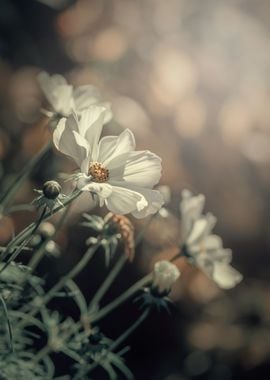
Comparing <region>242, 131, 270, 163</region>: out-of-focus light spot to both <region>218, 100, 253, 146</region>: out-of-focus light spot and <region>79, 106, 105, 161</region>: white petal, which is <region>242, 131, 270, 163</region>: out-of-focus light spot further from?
<region>79, 106, 105, 161</region>: white petal

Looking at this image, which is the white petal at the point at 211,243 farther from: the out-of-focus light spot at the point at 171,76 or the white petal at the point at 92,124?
the out-of-focus light spot at the point at 171,76

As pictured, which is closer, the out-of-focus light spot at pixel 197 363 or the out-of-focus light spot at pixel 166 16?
the out-of-focus light spot at pixel 197 363

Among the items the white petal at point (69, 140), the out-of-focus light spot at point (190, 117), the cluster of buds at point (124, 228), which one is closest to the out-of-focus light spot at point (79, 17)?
the out-of-focus light spot at point (190, 117)

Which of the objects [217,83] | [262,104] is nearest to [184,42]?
[217,83]

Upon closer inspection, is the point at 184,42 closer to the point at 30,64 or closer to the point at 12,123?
the point at 30,64

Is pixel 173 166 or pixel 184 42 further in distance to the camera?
pixel 184 42
